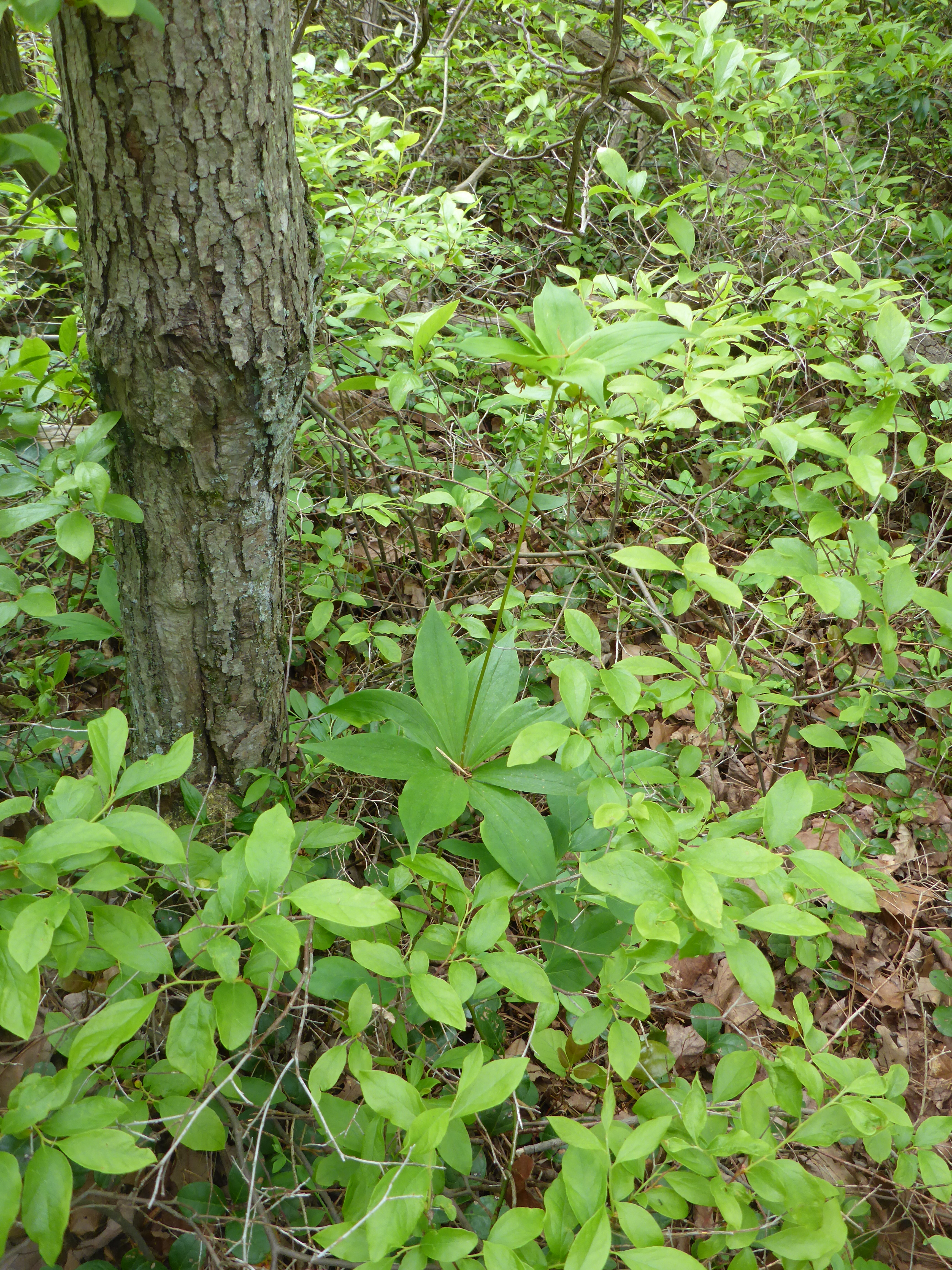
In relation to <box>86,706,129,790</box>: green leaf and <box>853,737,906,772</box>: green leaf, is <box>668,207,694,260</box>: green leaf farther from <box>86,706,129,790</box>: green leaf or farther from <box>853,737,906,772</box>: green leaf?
<box>86,706,129,790</box>: green leaf

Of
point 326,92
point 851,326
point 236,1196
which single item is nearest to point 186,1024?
point 236,1196

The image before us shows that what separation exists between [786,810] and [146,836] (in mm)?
938

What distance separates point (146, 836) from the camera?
1.01 m

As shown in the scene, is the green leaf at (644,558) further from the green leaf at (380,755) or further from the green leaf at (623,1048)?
the green leaf at (623,1048)

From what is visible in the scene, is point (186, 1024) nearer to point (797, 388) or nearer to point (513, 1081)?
point (513, 1081)

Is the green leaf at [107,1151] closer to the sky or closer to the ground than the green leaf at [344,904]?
closer to the ground

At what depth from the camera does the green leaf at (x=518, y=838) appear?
1382 mm

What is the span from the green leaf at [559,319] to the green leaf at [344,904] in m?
0.81

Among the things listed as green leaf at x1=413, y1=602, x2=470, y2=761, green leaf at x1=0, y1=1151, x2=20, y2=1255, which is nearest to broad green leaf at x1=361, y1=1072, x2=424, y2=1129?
green leaf at x1=0, y1=1151, x2=20, y2=1255

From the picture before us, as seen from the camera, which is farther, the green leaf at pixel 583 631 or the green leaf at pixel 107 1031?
the green leaf at pixel 583 631

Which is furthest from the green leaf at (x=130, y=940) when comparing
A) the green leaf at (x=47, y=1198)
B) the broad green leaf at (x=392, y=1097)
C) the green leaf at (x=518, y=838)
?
the green leaf at (x=518, y=838)

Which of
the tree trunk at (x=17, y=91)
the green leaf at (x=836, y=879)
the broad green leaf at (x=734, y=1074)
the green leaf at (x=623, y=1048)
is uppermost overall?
the tree trunk at (x=17, y=91)

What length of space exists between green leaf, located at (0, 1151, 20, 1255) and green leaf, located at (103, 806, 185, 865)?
14.0 inches

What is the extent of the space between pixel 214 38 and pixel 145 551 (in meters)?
0.90
